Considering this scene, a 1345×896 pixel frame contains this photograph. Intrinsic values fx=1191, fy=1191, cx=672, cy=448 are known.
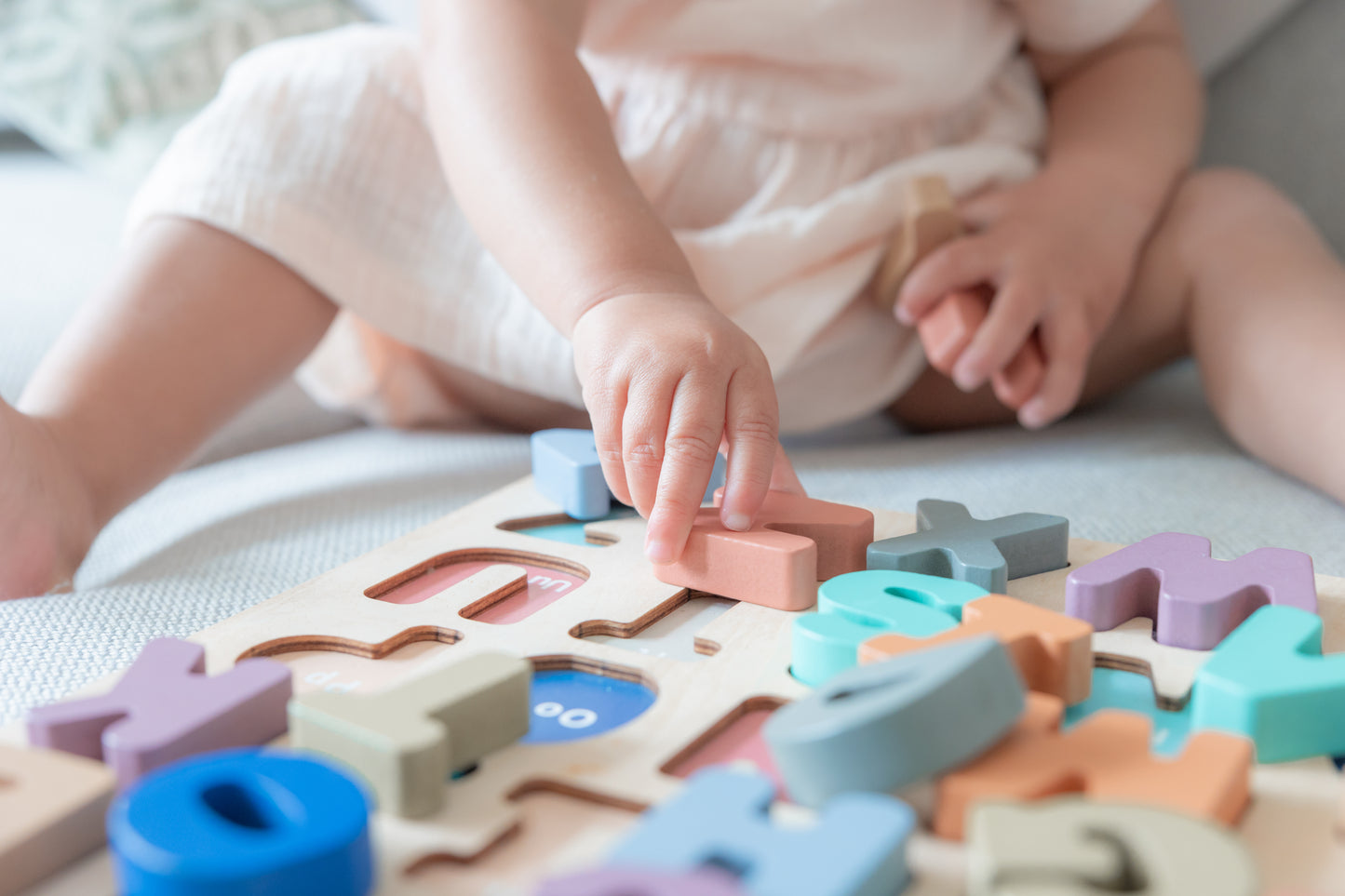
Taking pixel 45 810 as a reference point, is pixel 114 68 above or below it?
above

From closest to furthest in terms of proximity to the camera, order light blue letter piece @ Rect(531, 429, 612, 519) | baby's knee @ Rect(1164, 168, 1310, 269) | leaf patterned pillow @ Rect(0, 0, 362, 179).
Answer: light blue letter piece @ Rect(531, 429, 612, 519)
baby's knee @ Rect(1164, 168, 1310, 269)
leaf patterned pillow @ Rect(0, 0, 362, 179)

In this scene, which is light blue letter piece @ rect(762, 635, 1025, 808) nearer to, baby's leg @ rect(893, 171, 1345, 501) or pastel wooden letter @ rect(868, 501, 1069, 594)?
pastel wooden letter @ rect(868, 501, 1069, 594)

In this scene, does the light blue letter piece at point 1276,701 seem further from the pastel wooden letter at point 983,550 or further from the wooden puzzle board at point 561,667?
the pastel wooden letter at point 983,550

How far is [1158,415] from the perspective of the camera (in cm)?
93

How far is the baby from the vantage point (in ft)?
2.16

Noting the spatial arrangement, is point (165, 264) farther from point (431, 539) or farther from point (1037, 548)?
point (1037, 548)

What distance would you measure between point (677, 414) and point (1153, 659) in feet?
Answer: 0.68

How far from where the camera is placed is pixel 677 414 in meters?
0.50

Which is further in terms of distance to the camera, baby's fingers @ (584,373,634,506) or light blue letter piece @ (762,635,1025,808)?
baby's fingers @ (584,373,634,506)

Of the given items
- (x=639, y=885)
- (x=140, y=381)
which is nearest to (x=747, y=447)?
(x=639, y=885)

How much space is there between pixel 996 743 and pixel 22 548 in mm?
475

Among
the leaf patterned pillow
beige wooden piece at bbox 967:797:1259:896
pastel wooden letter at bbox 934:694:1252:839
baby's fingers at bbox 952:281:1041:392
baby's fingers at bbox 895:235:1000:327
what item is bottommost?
pastel wooden letter at bbox 934:694:1252:839

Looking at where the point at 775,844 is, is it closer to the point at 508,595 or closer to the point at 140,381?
the point at 508,595

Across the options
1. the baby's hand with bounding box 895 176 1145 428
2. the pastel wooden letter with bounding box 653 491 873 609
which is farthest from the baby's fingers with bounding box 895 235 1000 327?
the pastel wooden letter with bounding box 653 491 873 609
